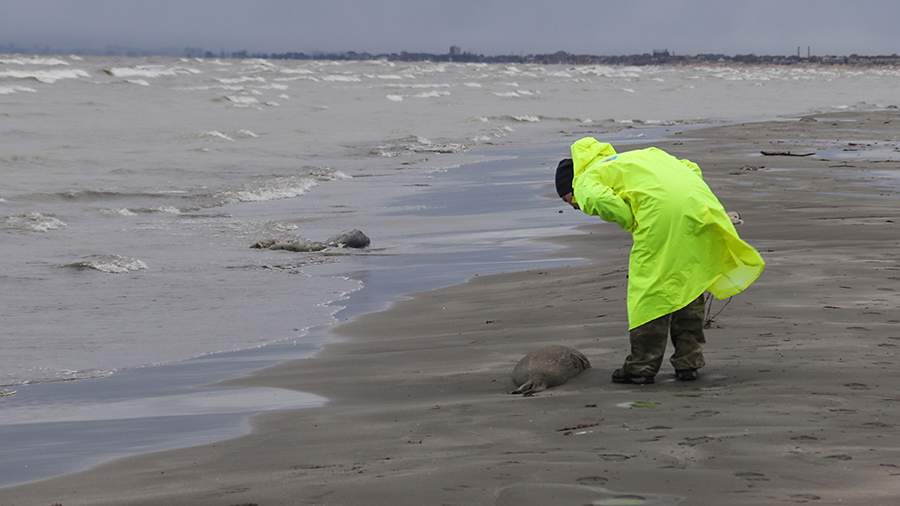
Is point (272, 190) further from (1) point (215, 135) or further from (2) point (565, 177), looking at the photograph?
(2) point (565, 177)

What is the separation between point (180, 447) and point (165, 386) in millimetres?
1563

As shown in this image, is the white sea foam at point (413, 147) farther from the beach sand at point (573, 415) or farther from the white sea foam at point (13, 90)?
the white sea foam at point (13, 90)

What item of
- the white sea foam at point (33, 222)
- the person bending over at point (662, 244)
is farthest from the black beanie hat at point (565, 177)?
the white sea foam at point (33, 222)

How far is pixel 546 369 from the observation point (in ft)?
22.0

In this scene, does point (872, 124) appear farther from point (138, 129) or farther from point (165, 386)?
point (165, 386)

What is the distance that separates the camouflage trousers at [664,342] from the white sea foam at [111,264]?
6.57 m

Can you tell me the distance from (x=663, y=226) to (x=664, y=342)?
1.80 ft

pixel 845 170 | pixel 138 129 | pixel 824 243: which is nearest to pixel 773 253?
pixel 824 243

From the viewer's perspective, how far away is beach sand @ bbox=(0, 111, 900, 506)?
4645 mm

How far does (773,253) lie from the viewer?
10.5m

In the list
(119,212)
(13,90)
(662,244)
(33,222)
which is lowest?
(13,90)

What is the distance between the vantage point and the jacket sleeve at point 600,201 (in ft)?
21.0

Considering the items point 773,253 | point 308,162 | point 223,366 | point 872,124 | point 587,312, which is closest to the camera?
point 223,366

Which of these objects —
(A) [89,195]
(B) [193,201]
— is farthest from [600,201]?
(A) [89,195]
